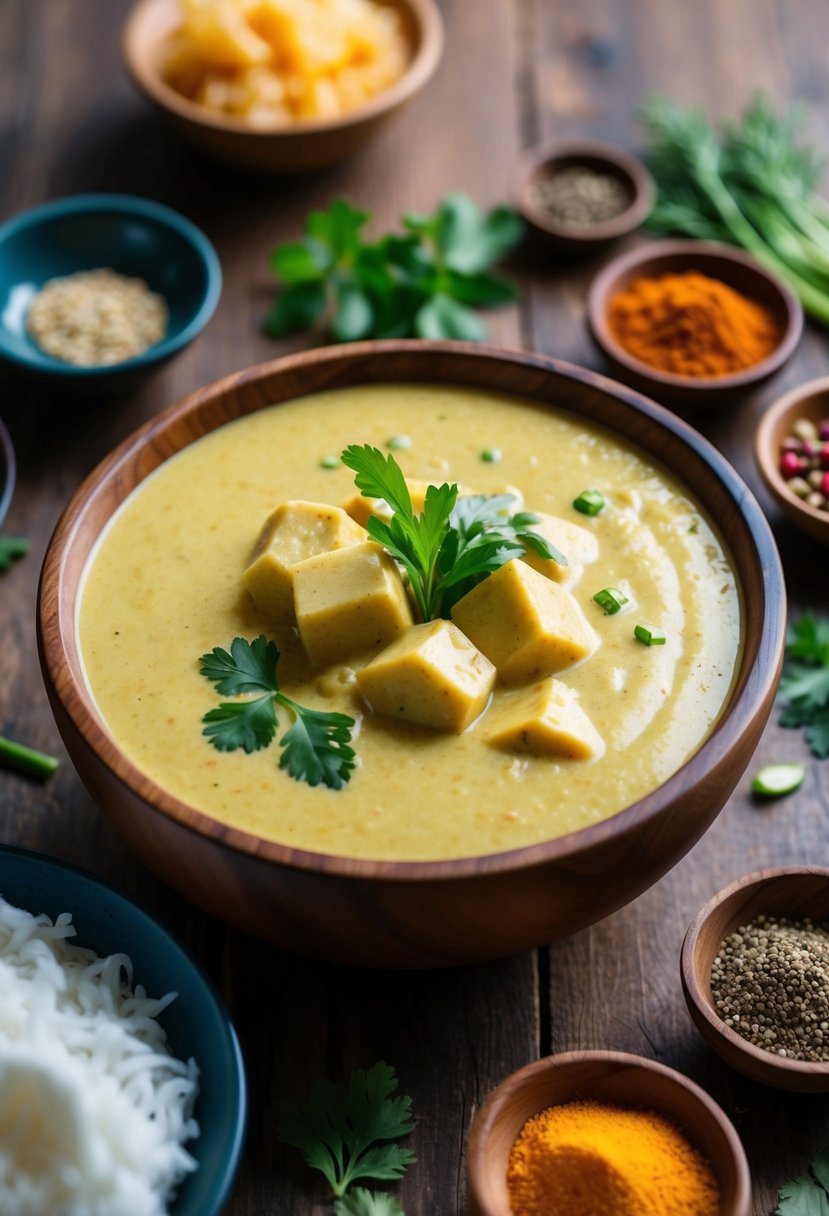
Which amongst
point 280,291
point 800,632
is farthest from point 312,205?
point 800,632

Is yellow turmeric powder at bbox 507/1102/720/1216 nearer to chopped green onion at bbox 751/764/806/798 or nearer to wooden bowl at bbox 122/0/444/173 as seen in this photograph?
chopped green onion at bbox 751/764/806/798

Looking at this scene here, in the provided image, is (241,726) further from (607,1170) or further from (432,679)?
(607,1170)

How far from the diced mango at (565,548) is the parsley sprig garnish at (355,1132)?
3.35 ft

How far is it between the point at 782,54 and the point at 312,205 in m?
1.93

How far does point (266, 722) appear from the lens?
8.45ft

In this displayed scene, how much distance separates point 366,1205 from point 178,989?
1.64 ft

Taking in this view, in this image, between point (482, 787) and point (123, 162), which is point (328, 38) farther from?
point (482, 787)

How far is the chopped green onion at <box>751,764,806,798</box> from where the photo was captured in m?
3.14

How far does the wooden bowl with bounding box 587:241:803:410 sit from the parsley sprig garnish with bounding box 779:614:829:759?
76cm

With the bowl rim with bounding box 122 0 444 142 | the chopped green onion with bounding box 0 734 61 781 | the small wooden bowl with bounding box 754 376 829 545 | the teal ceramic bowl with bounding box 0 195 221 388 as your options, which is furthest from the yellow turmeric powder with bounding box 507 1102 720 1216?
the bowl rim with bounding box 122 0 444 142

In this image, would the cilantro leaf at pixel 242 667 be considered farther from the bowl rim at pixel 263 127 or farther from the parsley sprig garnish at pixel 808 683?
the bowl rim at pixel 263 127

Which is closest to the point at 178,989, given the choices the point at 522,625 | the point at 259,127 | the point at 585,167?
the point at 522,625

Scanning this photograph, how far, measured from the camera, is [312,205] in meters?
4.68

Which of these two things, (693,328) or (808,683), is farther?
(693,328)
